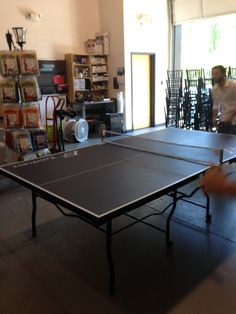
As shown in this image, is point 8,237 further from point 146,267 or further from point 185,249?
point 185,249

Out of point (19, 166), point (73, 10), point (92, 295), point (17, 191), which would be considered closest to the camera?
point (92, 295)

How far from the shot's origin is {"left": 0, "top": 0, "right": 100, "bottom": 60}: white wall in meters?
6.25

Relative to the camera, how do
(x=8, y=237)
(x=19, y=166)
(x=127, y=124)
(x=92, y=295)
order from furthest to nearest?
(x=127, y=124) < (x=8, y=237) < (x=19, y=166) < (x=92, y=295)

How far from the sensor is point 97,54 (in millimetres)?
7492

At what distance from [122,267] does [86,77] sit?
597 centimetres

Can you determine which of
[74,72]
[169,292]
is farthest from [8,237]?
[74,72]

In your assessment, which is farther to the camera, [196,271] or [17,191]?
[17,191]

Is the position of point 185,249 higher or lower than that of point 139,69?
lower

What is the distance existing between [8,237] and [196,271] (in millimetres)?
1762

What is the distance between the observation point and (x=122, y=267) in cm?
234

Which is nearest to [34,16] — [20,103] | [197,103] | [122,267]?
[20,103]

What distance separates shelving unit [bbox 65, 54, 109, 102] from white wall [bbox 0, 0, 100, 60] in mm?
313

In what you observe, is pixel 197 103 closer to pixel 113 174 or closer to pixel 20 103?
pixel 20 103

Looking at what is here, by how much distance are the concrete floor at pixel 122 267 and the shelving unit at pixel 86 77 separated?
470 centimetres
